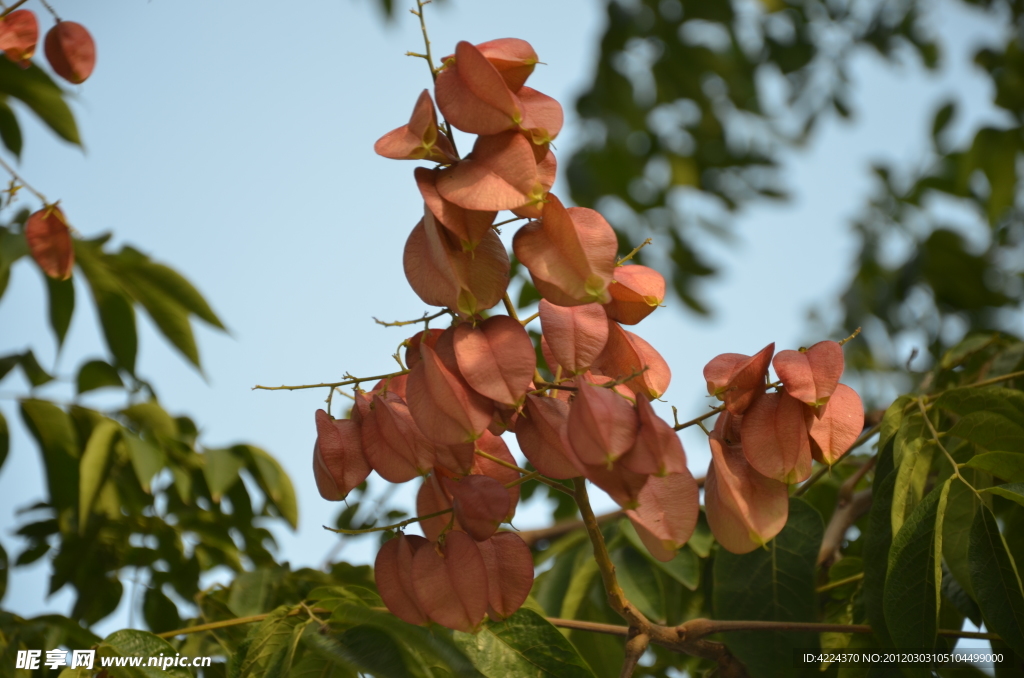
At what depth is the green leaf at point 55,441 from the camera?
4.11ft

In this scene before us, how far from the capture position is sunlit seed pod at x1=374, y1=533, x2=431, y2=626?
67cm

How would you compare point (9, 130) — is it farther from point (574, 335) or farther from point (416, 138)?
point (574, 335)

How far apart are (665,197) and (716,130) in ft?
1.01

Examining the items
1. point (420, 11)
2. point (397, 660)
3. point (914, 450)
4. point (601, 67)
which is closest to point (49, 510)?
point (397, 660)

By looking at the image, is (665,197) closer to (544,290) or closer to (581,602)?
(581,602)

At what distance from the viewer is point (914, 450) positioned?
0.82 meters

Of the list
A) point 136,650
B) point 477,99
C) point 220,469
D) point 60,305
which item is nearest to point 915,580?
point 477,99

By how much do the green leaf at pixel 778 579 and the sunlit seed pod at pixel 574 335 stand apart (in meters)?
0.40

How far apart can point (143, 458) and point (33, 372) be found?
1.23 feet

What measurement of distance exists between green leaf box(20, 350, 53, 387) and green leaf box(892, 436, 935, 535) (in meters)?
1.31

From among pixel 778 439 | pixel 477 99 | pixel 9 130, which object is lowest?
pixel 778 439

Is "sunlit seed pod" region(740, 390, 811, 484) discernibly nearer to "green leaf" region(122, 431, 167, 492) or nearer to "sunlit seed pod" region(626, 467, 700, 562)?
"sunlit seed pod" region(626, 467, 700, 562)

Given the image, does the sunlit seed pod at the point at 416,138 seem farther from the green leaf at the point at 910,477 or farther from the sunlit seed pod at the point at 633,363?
the green leaf at the point at 910,477

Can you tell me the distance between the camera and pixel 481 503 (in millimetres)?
607
